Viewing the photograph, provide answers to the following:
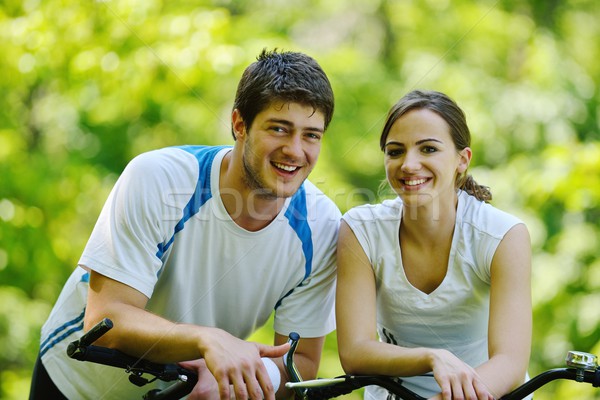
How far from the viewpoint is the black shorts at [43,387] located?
105 inches

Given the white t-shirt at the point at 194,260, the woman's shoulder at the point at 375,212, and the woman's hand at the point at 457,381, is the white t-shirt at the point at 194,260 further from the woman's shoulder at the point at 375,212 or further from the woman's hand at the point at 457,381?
the woman's hand at the point at 457,381

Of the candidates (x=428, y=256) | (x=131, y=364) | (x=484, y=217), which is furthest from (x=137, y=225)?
(x=484, y=217)

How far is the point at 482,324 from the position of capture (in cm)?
258

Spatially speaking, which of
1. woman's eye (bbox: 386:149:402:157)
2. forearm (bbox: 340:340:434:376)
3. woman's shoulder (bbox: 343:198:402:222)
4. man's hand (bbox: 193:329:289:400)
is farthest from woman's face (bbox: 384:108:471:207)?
man's hand (bbox: 193:329:289:400)

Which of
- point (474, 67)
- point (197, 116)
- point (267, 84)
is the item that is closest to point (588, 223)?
point (474, 67)

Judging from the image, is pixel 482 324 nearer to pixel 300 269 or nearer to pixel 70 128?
pixel 300 269

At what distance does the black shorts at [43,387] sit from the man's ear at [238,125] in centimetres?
111

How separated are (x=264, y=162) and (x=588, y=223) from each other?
392cm

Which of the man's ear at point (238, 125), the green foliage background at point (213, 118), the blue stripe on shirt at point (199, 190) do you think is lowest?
the blue stripe on shirt at point (199, 190)

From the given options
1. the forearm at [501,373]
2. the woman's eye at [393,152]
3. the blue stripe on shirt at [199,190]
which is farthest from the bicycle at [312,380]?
the woman's eye at [393,152]

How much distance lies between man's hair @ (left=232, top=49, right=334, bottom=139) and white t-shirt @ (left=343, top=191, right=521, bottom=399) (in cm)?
44

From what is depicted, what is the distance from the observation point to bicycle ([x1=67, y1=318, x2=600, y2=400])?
1857 millimetres

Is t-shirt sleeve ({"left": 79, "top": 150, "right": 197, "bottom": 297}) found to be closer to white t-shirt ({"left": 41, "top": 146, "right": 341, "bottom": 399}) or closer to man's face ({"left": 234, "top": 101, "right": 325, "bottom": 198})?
white t-shirt ({"left": 41, "top": 146, "right": 341, "bottom": 399})

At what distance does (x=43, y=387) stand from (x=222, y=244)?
2.83 ft
